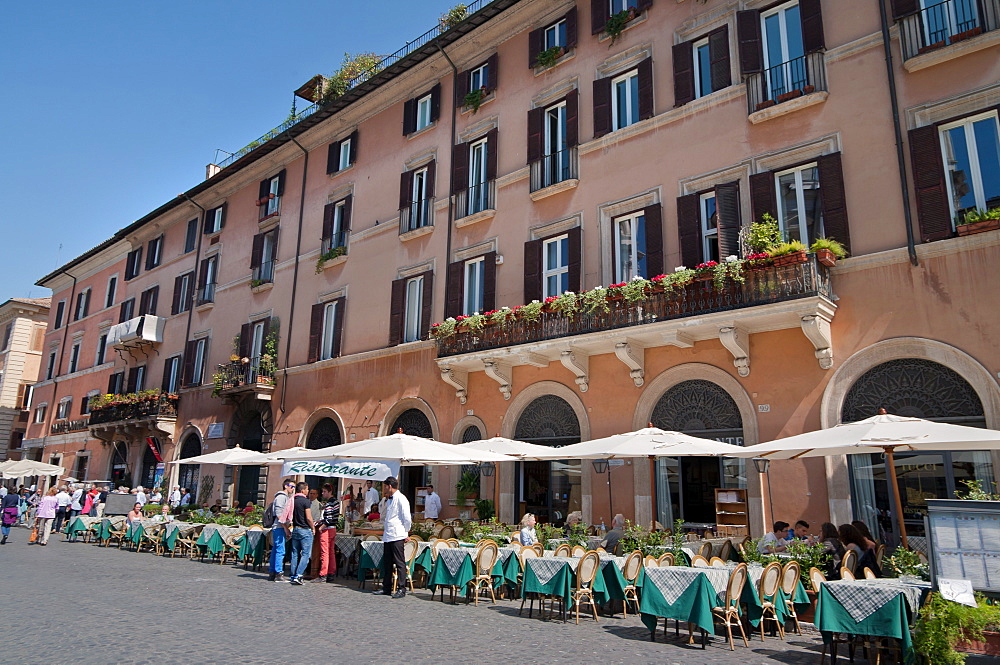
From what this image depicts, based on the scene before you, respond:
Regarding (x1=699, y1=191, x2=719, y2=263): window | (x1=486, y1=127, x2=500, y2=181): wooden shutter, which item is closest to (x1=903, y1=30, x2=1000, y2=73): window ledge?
(x1=699, y1=191, x2=719, y2=263): window

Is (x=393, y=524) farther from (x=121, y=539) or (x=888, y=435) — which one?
(x=121, y=539)

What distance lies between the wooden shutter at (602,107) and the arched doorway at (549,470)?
6072 mm

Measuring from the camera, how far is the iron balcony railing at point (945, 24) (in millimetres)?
11078

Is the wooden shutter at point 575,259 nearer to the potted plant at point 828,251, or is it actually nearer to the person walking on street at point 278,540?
the potted plant at point 828,251

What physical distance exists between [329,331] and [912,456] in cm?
1643

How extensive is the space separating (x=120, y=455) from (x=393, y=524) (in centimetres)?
2590

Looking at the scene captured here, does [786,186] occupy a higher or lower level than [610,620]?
higher

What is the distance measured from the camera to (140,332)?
97.5 ft

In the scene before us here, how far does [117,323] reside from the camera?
112 ft

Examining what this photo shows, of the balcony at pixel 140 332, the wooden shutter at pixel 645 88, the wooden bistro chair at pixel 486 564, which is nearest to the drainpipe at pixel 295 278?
the balcony at pixel 140 332

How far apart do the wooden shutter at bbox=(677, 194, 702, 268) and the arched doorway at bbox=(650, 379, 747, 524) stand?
237 centimetres

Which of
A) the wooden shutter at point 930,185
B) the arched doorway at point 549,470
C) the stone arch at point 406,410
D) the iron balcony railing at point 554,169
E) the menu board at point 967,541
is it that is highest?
the iron balcony railing at point 554,169

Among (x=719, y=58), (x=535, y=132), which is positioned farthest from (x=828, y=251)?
(x=535, y=132)

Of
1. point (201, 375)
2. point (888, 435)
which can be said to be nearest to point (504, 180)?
point (888, 435)
